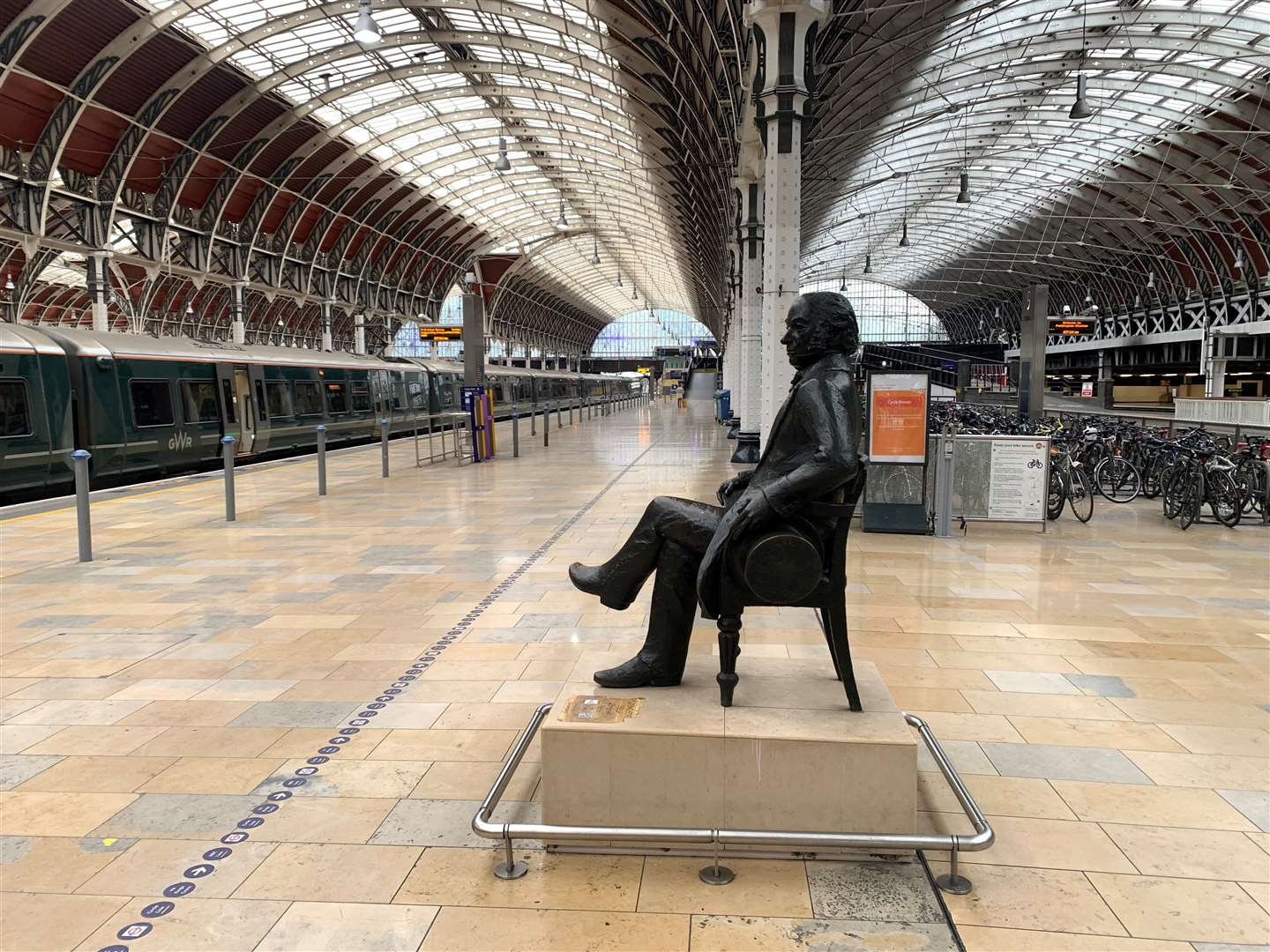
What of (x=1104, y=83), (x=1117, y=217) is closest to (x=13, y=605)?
(x=1104, y=83)

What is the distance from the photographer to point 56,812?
329cm

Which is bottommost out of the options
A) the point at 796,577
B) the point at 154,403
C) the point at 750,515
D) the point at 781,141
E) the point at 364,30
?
the point at 796,577

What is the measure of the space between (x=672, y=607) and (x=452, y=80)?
1398 inches

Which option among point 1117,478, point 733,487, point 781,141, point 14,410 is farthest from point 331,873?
point 14,410

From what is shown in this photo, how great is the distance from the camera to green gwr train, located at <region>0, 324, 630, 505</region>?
1277cm

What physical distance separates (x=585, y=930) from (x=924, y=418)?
25.4 feet

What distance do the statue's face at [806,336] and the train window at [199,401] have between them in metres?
16.6

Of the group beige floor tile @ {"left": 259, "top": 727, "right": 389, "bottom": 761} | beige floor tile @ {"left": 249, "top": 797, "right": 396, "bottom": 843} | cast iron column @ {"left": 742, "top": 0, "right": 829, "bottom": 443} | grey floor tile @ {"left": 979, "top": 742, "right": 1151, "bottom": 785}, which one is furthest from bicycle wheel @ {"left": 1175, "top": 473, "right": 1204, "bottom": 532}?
beige floor tile @ {"left": 249, "top": 797, "right": 396, "bottom": 843}

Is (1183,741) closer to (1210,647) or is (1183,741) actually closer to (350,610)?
(1210,647)

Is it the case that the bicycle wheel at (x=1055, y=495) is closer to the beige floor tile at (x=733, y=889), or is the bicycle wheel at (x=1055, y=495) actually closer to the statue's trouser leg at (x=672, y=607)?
the statue's trouser leg at (x=672, y=607)

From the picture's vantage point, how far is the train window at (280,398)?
20.3 meters

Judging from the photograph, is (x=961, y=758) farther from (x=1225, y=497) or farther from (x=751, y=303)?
(x=751, y=303)

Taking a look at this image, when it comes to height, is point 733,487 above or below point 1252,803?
above

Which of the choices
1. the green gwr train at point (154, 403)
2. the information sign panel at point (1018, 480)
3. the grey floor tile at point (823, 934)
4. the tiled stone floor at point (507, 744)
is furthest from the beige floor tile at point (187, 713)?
the green gwr train at point (154, 403)
